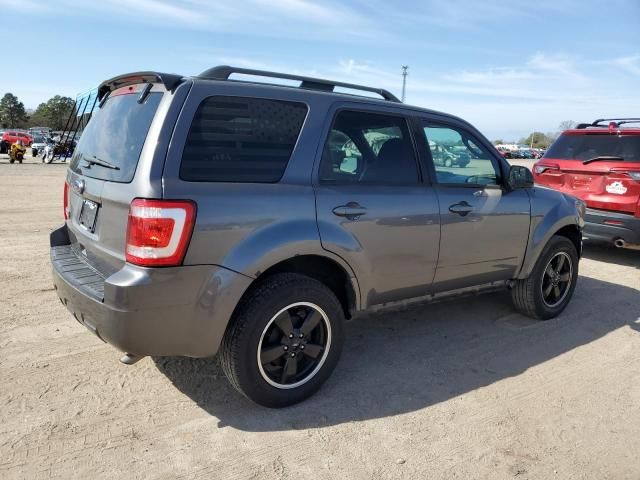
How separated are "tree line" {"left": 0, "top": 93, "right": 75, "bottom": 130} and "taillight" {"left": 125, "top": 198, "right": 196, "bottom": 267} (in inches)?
3755

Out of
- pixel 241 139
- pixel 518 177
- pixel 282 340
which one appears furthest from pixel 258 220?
pixel 518 177

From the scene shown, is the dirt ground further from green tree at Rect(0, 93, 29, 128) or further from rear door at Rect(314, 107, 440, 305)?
green tree at Rect(0, 93, 29, 128)

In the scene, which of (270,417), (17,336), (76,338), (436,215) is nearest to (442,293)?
(436,215)

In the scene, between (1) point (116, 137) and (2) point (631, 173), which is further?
(2) point (631, 173)

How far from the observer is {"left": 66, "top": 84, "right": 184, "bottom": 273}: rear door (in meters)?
2.65

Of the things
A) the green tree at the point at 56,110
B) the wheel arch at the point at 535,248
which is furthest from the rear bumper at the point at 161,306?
the green tree at the point at 56,110

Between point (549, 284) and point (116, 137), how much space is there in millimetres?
3946

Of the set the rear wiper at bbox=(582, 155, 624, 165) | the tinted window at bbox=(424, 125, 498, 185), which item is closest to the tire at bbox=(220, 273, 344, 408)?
the tinted window at bbox=(424, 125, 498, 185)

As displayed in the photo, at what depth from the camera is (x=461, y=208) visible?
3.87m

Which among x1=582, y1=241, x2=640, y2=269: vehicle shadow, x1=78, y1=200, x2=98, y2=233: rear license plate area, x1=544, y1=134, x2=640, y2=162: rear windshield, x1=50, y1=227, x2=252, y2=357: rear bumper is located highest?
x1=544, y1=134, x2=640, y2=162: rear windshield

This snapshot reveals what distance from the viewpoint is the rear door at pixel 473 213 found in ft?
12.6

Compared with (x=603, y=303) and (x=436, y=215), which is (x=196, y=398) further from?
(x=603, y=303)

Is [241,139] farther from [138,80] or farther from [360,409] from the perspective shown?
[360,409]

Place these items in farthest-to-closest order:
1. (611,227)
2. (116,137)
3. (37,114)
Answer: (37,114)
(611,227)
(116,137)
